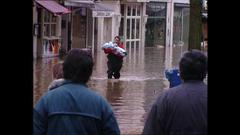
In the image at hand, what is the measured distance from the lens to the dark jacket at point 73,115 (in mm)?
3621

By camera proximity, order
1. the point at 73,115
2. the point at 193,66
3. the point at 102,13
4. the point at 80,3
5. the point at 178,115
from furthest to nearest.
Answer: the point at 102,13, the point at 80,3, the point at 193,66, the point at 178,115, the point at 73,115

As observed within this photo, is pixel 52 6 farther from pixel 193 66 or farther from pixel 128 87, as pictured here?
pixel 193 66

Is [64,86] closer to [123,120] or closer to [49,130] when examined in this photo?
[49,130]

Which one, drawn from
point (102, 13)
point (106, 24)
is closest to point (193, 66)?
point (102, 13)

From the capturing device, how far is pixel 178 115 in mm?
3879

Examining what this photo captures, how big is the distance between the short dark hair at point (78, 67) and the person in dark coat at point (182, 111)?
501 mm

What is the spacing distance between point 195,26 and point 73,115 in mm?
5956

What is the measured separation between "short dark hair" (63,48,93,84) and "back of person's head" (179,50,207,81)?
650 mm

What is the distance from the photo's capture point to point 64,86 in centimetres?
378

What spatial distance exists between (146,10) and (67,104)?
4616 cm

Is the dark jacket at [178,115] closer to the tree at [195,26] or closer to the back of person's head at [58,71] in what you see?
the back of person's head at [58,71]

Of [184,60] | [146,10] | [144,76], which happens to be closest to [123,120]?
[184,60]

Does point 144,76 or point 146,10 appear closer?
point 144,76

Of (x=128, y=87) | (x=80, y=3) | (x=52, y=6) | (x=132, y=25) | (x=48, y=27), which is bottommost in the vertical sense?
(x=128, y=87)
